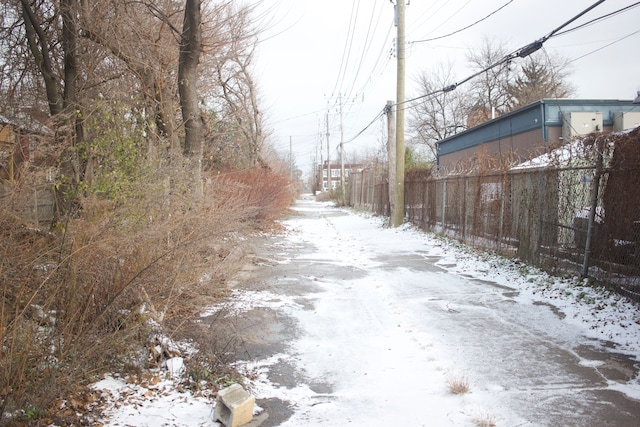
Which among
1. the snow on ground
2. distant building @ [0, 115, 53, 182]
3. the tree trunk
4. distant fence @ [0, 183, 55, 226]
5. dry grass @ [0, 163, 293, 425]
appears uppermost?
the tree trunk

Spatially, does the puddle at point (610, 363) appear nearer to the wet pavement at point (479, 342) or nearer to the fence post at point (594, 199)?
the wet pavement at point (479, 342)

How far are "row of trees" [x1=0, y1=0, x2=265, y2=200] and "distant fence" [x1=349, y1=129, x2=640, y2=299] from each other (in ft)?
20.3

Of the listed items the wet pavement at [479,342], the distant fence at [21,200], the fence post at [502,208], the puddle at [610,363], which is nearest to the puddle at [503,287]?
the wet pavement at [479,342]

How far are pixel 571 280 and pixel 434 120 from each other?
4029cm

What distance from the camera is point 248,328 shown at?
18.2ft

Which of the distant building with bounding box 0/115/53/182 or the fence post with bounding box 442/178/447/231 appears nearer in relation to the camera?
the distant building with bounding box 0/115/53/182

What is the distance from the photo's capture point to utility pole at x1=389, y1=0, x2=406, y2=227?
17672 mm

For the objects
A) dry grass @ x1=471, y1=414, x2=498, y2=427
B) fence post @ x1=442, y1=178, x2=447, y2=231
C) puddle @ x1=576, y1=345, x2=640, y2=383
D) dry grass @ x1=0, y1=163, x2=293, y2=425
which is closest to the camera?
dry grass @ x1=0, y1=163, x2=293, y2=425

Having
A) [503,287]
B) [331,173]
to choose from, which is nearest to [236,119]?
[503,287]

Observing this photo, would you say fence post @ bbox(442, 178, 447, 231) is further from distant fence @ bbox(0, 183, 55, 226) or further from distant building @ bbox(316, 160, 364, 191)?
distant building @ bbox(316, 160, 364, 191)

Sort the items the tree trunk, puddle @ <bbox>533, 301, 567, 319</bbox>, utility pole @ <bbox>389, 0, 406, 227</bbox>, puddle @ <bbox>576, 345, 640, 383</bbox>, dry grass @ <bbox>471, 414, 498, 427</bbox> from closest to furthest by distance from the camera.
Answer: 1. dry grass @ <bbox>471, 414, 498, 427</bbox>
2. puddle @ <bbox>576, 345, 640, 383</bbox>
3. puddle @ <bbox>533, 301, 567, 319</bbox>
4. the tree trunk
5. utility pole @ <bbox>389, 0, 406, 227</bbox>

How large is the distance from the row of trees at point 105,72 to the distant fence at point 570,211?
6.19 metres

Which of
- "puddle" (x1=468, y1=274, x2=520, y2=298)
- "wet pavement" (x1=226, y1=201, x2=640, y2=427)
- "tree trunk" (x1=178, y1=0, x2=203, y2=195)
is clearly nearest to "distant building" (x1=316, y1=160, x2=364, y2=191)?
"tree trunk" (x1=178, y1=0, x2=203, y2=195)

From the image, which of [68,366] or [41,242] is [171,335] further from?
[41,242]
